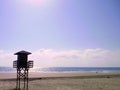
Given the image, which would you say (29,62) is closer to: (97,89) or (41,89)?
(41,89)

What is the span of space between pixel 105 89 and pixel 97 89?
1.06 meters

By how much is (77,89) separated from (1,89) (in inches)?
361

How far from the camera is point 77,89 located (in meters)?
26.4

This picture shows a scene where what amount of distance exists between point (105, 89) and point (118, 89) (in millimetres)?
1700

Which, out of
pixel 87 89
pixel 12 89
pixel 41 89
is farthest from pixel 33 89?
pixel 87 89

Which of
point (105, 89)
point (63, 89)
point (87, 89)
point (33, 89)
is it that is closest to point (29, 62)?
point (33, 89)

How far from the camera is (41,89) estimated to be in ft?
85.7

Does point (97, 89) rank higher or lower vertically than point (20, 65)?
lower

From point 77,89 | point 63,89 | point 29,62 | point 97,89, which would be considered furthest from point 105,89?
point 29,62

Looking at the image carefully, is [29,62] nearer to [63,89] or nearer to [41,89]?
[41,89]

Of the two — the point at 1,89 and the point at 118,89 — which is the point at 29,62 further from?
the point at 118,89

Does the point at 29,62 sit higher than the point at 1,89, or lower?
higher

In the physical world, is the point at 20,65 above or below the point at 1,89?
above

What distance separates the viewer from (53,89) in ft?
85.6
